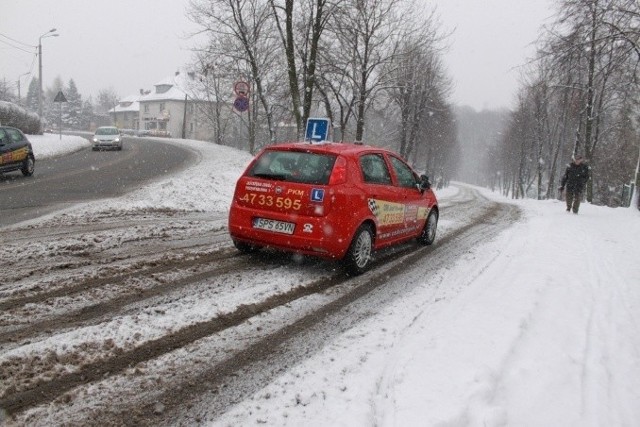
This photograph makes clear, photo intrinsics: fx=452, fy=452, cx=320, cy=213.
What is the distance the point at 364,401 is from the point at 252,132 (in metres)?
35.2

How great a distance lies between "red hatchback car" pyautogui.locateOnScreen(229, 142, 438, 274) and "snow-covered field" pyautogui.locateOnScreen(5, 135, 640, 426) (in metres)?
0.94

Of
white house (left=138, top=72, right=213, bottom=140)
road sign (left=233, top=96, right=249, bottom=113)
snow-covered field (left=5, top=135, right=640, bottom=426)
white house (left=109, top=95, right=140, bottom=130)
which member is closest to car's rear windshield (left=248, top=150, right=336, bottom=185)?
snow-covered field (left=5, top=135, right=640, bottom=426)

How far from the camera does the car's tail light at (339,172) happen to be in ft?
18.1

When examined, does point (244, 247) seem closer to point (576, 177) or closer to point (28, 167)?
point (28, 167)

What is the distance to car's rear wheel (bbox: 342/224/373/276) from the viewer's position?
225 inches

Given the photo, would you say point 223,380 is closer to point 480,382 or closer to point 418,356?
point 418,356

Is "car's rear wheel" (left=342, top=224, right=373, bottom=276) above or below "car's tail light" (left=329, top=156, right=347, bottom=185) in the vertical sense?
below

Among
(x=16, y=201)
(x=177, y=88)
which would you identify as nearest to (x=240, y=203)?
(x=16, y=201)

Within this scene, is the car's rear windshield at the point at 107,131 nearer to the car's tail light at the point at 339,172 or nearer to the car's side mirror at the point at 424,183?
the car's side mirror at the point at 424,183

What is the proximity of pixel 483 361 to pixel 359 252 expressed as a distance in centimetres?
270

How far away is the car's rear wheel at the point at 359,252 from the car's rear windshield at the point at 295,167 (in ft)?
2.82

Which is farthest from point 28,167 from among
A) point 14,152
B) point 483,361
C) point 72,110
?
point 72,110

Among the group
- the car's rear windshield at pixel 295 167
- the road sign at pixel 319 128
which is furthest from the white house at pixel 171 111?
the car's rear windshield at pixel 295 167

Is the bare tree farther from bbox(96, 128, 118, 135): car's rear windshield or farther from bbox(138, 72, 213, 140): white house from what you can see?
bbox(138, 72, 213, 140): white house
